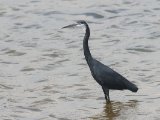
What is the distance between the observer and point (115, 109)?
41.2 ft

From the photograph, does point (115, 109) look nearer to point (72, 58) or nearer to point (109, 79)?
point (109, 79)

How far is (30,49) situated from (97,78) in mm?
4800

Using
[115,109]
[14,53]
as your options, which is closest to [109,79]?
[115,109]

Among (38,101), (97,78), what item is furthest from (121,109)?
(38,101)

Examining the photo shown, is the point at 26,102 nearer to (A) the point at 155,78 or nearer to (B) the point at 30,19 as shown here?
(A) the point at 155,78

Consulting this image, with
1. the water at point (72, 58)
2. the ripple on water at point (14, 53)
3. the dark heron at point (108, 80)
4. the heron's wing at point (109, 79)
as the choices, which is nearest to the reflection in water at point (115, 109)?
the water at point (72, 58)

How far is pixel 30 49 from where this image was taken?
56.7 feet

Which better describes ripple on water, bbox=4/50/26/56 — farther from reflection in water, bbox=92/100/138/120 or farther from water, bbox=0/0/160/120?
reflection in water, bbox=92/100/138/120

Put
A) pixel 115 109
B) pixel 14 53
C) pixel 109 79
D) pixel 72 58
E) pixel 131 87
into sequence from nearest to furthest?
pixel 115 109 < pixel 131 87 < pixel 109 79 < pixel 72 58 < pixel 14 53

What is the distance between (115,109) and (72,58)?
411 centimetres

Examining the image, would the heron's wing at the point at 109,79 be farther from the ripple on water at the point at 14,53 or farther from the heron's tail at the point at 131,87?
the ripple on water at the point at 14,53

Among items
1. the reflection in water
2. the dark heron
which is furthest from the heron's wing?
the reflection in water

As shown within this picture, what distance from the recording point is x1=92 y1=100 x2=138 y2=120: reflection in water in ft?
39.8

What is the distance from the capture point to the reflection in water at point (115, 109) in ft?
39.8
